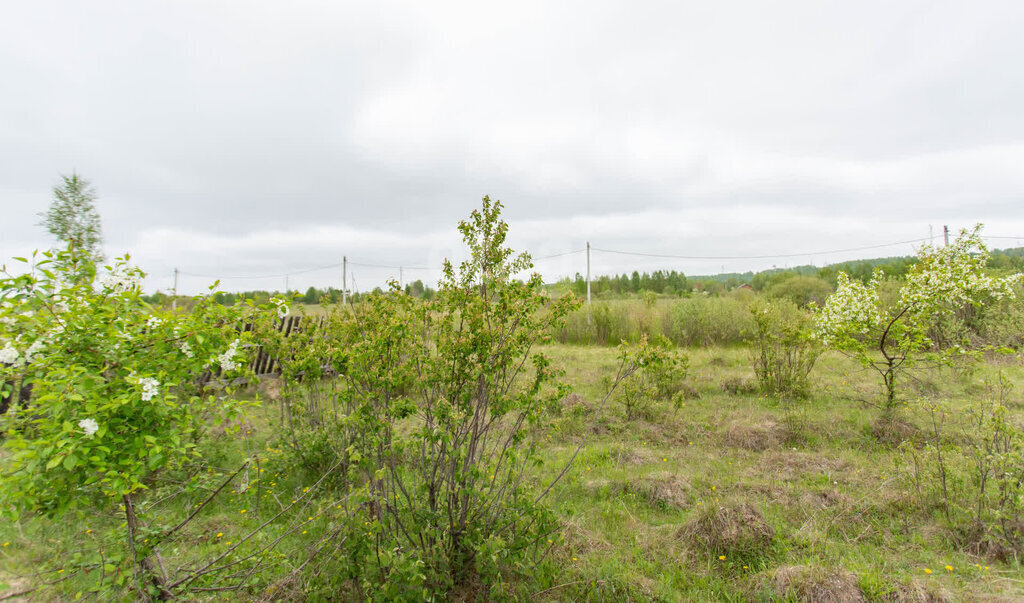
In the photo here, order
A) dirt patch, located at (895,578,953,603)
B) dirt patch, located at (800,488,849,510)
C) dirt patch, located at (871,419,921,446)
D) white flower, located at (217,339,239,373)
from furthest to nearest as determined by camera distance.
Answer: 1. dirt patch, located at (871,419,921,446)
2. dirt patch, located at (800,488,849,510)
3. dirt patch, located at (895,578,953,603)
4. white flower, located at (217,339,239,373)

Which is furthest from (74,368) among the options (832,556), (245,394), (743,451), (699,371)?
(699,371)

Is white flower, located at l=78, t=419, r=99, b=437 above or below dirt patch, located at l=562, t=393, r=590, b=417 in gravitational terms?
above

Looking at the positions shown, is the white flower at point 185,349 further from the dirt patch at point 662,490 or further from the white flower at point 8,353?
the dirt patch at point 662,490

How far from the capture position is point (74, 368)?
64.4 inches

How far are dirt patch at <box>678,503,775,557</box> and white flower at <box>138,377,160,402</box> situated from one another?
3172mm

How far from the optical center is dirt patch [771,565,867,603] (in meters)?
2.37

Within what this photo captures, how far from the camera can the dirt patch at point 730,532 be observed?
Answer: 2.97 metres

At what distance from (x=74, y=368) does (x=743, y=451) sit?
5321 mm

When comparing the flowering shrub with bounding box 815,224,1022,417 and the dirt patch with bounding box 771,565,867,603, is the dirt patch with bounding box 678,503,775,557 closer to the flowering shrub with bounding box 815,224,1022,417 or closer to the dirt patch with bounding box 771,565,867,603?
the dirt patch with bounding box 771,565,867,603

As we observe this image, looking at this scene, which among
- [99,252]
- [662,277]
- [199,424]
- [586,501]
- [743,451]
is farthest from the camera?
[662,277]

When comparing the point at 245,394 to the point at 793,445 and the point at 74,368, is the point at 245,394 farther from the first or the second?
the point at 793,445

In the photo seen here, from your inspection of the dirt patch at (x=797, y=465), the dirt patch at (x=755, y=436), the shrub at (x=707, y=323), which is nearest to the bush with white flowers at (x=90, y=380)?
the dirt patch at (x=797, y=465)

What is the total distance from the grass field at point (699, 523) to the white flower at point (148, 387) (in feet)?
1.65

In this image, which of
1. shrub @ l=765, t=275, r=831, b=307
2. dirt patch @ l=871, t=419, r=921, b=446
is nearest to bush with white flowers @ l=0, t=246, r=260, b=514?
dirt patch @ l=871, t=419, r=921, b=446
